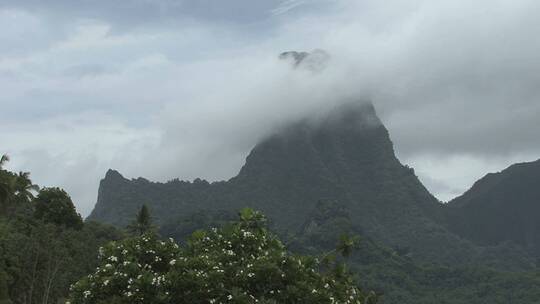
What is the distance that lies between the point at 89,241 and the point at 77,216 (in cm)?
1538

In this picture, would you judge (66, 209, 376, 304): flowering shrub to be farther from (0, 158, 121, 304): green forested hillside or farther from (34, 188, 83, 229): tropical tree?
(34, 188, 83, 229): tropical tree

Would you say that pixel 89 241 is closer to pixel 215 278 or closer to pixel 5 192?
pixel 5 192

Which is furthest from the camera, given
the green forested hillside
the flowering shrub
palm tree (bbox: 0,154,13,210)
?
palm tree (bbox: 0,154,13,210)

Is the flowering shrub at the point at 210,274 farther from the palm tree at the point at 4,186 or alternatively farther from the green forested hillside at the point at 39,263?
the palm tree at the point at 4,186

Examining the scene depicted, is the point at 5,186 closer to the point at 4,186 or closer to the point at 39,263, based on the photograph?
the point at 4,186

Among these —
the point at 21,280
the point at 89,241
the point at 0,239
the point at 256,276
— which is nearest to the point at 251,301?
the point at 256,276

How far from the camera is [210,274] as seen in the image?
67.2 feet

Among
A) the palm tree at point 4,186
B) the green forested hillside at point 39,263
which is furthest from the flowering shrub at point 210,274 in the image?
the palm tree at point 4,186

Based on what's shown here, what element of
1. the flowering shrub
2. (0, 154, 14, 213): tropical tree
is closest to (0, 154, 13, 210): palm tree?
(0, 154, 14, 213): tropical tree

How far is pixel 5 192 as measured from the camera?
70.8 metres

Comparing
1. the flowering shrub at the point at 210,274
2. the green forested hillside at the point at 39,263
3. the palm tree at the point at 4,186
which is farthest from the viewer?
the palm tree at the point at 4,186

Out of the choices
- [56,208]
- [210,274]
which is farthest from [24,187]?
[210,274]

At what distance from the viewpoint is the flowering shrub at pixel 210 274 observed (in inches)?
800

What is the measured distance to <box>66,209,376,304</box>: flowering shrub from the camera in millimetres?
20312
